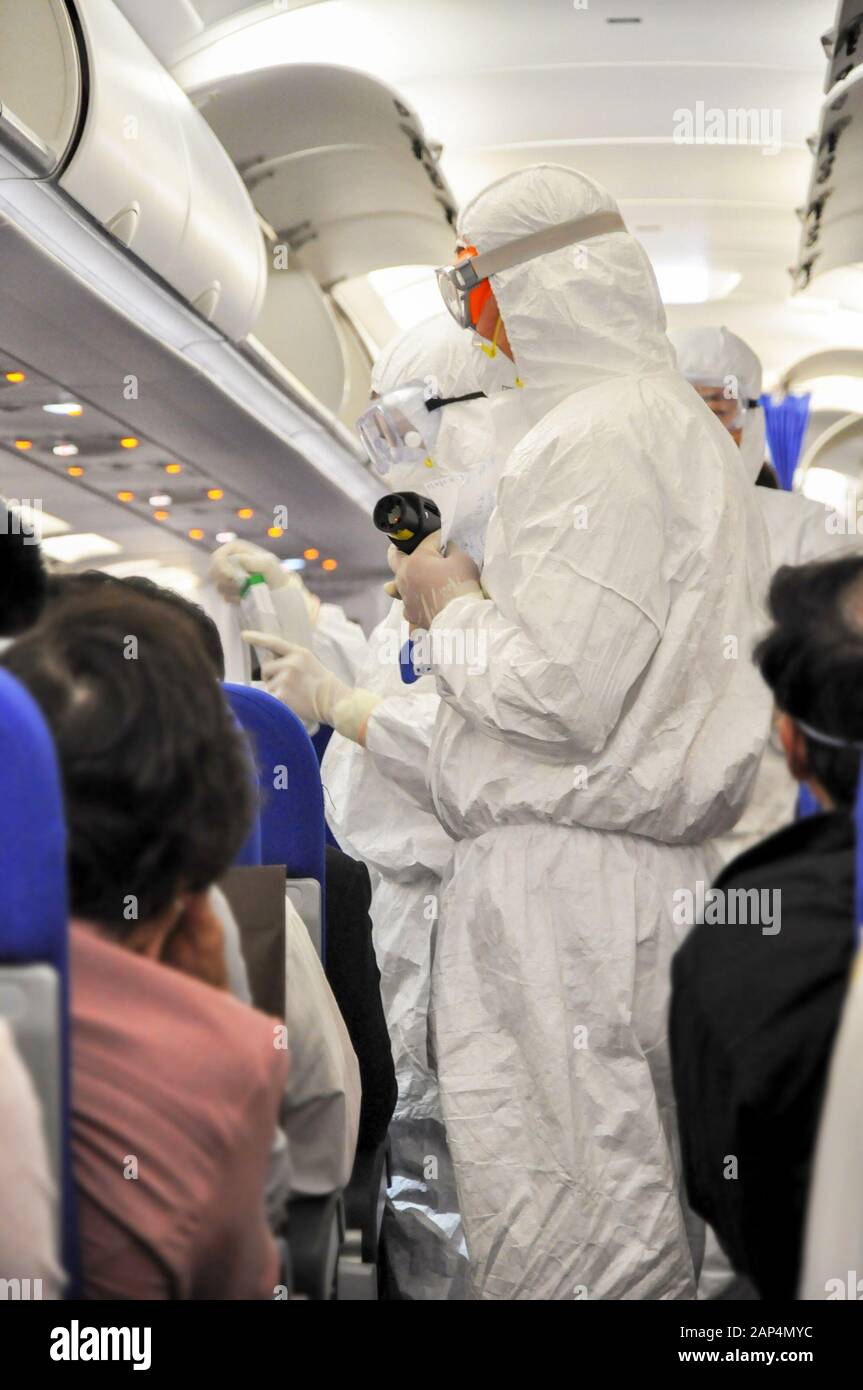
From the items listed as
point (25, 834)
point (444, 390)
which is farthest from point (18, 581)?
point (444, 390)

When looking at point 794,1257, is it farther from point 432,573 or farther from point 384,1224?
point 384,1224

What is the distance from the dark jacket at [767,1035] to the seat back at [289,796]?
0.70 metres

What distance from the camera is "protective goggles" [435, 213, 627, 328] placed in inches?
96.1

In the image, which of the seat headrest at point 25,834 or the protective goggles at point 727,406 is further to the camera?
the protective goggles at point 727,406

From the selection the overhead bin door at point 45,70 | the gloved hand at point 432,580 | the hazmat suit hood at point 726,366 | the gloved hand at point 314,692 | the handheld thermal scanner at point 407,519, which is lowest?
the gloved hand at point 314,692

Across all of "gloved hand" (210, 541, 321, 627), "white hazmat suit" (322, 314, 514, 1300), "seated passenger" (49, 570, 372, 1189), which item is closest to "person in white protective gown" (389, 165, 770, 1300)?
"seated passenger" (49, 570, 372, 1189)

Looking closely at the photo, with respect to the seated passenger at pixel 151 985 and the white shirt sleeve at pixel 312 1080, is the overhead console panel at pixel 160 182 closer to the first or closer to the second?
the white shirt sleeve at pixel 312 1080

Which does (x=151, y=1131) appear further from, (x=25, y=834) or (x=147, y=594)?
(x=147, y=594)

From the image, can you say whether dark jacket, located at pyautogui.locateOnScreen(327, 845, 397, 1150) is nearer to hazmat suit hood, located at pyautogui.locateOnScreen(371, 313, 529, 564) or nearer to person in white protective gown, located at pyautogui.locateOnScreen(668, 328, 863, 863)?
person in white protective gown, located at pyautogui.locateOnScreen(668, 328, 863, 863)

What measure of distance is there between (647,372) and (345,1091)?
133cm

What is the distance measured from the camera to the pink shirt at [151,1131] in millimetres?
1070

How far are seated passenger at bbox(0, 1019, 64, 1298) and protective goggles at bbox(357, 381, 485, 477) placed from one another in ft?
8.66

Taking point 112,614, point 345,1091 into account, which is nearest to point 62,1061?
point 112,614

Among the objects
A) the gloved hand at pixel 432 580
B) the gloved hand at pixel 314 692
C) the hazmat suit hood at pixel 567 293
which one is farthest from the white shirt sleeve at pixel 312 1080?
the hazmat suit hood at pixel 567 293
